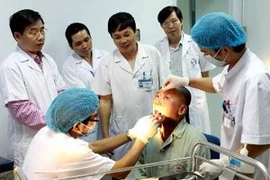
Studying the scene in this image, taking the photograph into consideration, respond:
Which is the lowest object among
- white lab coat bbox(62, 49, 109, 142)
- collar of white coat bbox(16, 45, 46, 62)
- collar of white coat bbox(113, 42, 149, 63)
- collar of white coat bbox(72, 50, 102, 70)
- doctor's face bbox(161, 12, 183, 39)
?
white lab coat bbox(62, 49, 109, 142)

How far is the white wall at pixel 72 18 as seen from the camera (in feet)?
8.82

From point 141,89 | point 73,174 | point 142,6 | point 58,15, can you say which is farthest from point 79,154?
point 142,6

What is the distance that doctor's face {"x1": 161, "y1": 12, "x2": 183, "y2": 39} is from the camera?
2.97 metres

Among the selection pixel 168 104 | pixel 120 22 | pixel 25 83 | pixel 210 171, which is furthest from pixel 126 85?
pixel 210 171

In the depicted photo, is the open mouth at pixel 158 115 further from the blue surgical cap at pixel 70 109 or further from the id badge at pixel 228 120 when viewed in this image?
the blue surgical cap at pixel 70 109

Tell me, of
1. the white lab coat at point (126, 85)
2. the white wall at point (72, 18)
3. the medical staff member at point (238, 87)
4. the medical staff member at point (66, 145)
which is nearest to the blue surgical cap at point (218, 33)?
the medical staff member at point (238, 87)

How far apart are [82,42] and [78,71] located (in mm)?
215

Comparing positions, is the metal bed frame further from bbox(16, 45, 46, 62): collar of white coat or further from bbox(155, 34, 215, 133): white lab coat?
bbox(155, 34, 215, 133): white lab coat

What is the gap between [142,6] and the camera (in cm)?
329

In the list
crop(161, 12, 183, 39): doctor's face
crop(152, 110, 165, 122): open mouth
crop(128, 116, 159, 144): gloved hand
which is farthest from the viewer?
crop(161, 12, 183, 39): doctor's face

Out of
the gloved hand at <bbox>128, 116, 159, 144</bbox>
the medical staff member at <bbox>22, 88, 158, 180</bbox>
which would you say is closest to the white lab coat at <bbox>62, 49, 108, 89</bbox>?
the gloved hand at <bbox>128, 116, 159, 144</bbox>

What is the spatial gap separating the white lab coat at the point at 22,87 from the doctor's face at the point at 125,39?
482 mm

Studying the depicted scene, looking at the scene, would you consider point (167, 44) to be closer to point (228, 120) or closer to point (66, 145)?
point (228, 120)

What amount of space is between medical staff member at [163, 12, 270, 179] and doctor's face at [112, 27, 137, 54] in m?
0.76
